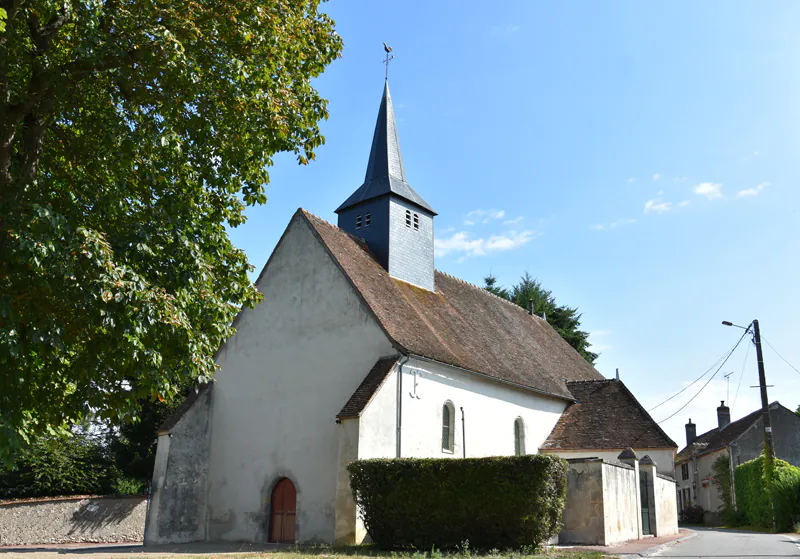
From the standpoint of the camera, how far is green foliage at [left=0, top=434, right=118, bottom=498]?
24375 millimetres

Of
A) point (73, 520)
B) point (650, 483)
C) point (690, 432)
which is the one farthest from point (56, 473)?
point (690, 432)

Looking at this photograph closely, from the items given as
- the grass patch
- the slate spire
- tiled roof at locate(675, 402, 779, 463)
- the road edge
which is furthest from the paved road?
tiled roof at locate(675, 402, 779, 463)

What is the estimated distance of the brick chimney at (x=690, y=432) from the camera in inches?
2259

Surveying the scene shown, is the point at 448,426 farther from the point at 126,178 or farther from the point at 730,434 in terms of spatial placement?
the point at 730,434

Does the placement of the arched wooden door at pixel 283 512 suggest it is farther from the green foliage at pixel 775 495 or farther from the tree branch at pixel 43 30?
the green foliage at pixel 775 495

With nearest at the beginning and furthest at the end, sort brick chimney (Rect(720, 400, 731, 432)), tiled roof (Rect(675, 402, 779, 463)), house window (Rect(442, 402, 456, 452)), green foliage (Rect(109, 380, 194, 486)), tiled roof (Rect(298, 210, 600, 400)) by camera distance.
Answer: tiled roof (Rect(298, 210, 600, 400)) → house window (Rect(442, 402, 456, 452)) → green foliage (Rect(109, 380, 194, 486)) → tiled roof (Rect(675, 402, 779, 463)) → brick chimney (Rect(720, 400, 731, 432))

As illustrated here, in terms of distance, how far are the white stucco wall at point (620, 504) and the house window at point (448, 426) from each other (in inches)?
193

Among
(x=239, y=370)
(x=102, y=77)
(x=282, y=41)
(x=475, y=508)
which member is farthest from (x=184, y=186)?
(x=239, y=370)

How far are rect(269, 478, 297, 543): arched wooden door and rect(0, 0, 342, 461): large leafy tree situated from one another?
8.33m

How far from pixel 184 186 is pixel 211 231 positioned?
0.92 metres

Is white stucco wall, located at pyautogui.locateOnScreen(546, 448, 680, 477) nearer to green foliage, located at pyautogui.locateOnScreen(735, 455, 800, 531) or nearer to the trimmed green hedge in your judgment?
green foliage, located at pyautogui.locateOnScreen(735, 455, 800, 531)

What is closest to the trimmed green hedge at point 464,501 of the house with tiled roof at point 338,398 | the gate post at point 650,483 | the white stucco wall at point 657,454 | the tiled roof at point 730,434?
the house with tiled roof at point 338,398

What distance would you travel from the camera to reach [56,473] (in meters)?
24.7

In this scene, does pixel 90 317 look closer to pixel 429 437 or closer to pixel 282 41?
pixel 282 41
